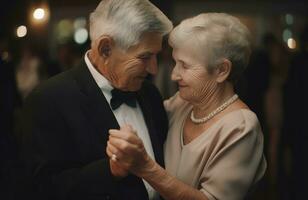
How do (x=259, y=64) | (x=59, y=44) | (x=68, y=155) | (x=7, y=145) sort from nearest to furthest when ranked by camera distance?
(x=68, y=155) → (x=7, y=145) → (x=59, y=44) → (x=259, y=64)

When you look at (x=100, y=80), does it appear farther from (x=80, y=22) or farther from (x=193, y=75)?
(x=80, y=22)

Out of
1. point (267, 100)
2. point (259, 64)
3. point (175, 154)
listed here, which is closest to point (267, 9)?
point (259, 64)

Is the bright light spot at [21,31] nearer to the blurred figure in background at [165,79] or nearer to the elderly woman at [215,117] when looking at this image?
the blurred figure in background at [165,79]

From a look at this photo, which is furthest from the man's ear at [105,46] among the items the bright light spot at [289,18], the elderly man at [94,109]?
the bright light spot at [289,18]

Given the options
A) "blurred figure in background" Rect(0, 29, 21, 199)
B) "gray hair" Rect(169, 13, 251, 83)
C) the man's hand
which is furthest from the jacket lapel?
"blurred figure in background" Rect(0, 29, 21, 199)

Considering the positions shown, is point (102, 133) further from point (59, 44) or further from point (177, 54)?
point (59, 44)

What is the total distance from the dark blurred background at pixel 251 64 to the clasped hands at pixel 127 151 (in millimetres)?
749

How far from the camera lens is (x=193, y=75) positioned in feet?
7.23

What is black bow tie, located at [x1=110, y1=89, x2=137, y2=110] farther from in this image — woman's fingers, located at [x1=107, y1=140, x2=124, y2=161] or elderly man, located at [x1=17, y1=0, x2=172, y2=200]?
woman's fingers, located at [x1=107, y1=140, x2=124, y2=161]

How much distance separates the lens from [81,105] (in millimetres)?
2156

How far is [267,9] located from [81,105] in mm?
2069

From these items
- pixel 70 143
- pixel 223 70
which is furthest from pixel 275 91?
pixel 70 143

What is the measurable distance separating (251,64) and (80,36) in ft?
5.28

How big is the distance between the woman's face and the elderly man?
106 mm
